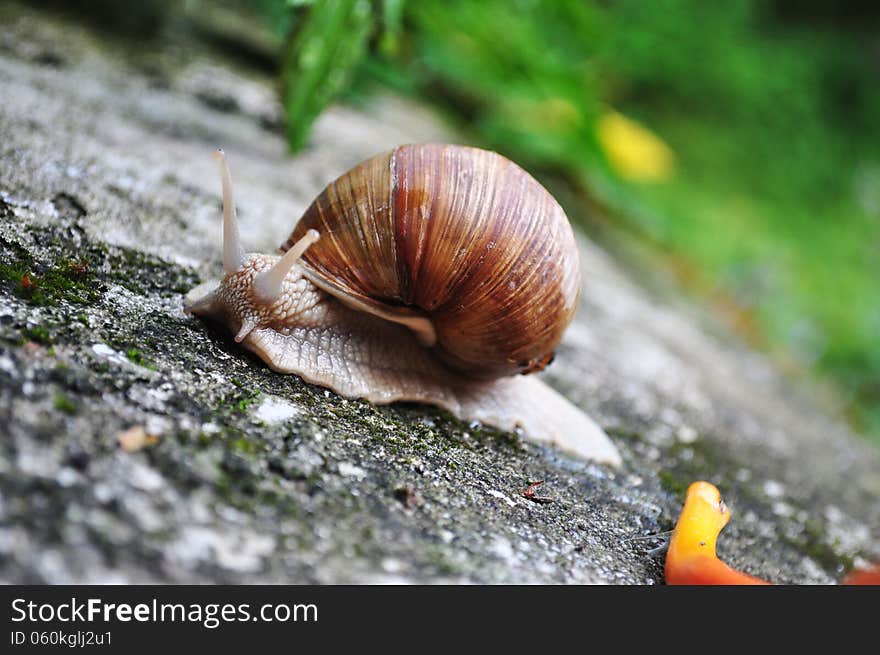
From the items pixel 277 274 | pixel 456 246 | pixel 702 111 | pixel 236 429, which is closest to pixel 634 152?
pixel 702 111

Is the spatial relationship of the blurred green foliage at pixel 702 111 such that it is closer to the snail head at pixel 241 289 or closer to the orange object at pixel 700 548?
the snail head at pixel 241 289

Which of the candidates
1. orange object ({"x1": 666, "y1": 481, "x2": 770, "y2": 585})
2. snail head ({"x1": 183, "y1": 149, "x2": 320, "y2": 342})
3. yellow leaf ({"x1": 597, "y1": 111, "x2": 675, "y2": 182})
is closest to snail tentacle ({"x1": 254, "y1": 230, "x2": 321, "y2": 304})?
snail head ({"x1": 183, "y1": 149, "x2": 320, "y2": 342})

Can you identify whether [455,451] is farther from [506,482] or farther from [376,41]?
[376,41]

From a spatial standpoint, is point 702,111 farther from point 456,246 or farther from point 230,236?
point 230,236

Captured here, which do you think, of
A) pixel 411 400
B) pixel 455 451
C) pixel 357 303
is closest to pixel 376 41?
pixel 357 303

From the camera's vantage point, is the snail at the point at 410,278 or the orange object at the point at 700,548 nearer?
the orange object at the point at 700,548

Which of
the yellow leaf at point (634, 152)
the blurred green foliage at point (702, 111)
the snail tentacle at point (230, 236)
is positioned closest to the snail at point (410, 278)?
the snail tentacle at point (230, 236)

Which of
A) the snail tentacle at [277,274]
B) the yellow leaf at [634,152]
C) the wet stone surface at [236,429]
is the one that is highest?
the yellow leaf at [634,152]
